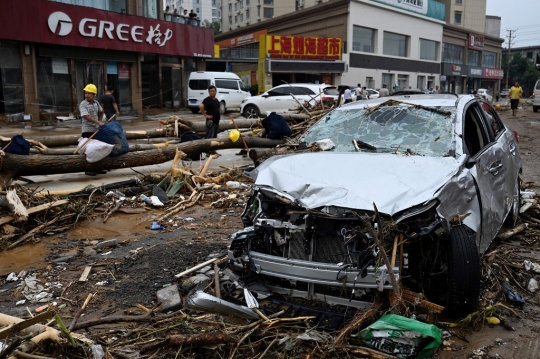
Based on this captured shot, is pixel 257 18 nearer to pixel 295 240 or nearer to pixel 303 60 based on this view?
pixel 303 60

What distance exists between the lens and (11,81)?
64.4 feet

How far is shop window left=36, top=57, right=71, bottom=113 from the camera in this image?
20.7m

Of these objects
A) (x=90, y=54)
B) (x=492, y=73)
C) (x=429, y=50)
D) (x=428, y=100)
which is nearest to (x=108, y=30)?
(x=90, y=54)

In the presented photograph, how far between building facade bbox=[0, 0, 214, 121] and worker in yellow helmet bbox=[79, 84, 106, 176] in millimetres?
12192

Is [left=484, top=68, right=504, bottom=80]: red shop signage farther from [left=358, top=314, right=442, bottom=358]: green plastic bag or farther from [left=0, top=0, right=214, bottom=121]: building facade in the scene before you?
[left=358, top=314, right=442, bottom=358]: green plastic bag

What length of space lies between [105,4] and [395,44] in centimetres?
2761

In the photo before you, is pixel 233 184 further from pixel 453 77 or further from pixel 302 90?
pixel 453 77

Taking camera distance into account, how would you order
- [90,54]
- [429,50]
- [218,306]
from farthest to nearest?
1. [429,50]
2. [90,54]
3. [218,306]

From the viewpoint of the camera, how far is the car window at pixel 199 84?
24578 millimetres

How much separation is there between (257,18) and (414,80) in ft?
107

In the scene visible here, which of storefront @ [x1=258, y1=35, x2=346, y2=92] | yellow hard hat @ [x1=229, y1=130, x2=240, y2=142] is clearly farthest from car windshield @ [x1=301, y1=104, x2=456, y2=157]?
storefront @ [x1=258, y1=35, x2=346, y2=92]

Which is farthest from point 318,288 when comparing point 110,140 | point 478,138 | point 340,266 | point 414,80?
point 414,80

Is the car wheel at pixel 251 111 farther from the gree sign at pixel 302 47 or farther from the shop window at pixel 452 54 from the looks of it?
the shop window at pixel 452 54

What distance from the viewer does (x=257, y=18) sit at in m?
69.8
